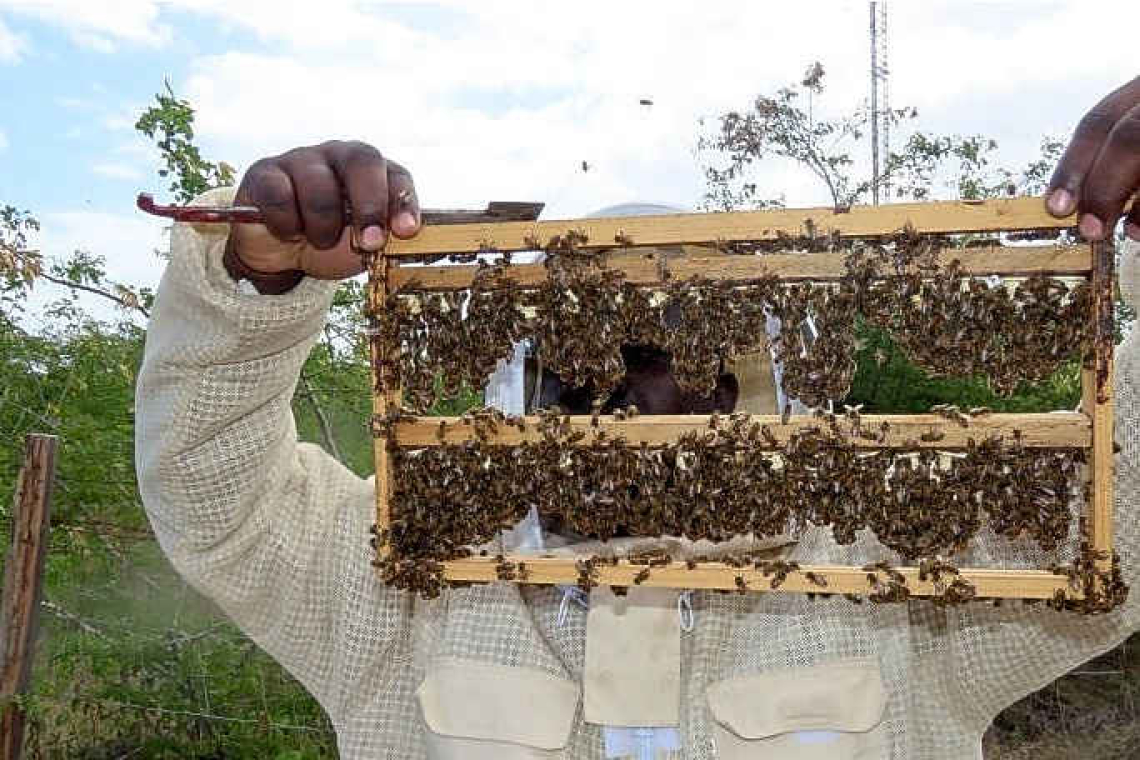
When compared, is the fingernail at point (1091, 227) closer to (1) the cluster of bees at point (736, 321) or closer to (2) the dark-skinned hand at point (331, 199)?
(1) the cluster of bees at point (736, 321)

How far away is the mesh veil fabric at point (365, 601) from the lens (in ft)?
8.93

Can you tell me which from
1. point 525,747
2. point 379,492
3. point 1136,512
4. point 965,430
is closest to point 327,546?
point 379,492

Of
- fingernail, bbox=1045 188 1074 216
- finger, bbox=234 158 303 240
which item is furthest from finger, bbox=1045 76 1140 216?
finger, bbox=234 158 303 240

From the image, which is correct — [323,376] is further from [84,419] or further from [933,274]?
[933,274]

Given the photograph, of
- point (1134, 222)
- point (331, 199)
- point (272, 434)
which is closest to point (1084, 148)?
point (1134, 222)

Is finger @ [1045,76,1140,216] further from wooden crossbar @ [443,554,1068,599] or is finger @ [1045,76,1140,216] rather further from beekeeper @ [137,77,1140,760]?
wooden crossbar @ [443,554,1068,599]

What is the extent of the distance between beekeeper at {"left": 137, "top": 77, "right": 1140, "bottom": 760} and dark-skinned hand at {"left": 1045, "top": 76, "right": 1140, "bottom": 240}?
1.51ft

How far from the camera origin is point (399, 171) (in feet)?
8.52

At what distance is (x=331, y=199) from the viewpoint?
246 centimetres

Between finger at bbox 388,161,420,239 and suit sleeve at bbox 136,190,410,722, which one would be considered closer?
finger at bbox 388,161,420,239

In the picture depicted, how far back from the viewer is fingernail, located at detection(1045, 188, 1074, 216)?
2.19 meters

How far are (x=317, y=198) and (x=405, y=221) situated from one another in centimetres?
22

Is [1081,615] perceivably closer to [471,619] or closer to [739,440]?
[739,440]

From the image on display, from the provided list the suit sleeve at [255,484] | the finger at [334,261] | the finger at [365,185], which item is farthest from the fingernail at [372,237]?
the suit sleeve at [255,484]
